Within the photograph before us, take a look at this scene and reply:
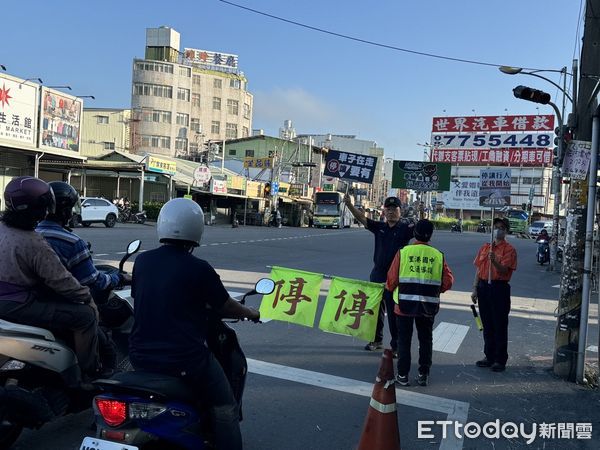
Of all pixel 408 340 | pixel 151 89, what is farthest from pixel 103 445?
pixel 151 89

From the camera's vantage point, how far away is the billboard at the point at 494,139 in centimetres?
3634

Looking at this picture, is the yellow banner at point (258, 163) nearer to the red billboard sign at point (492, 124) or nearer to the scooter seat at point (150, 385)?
the red billboard sign at point (492, 124)

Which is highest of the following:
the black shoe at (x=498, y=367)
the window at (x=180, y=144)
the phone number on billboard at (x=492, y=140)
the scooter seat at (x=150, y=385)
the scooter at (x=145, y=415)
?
the window at (x=180, y=144)

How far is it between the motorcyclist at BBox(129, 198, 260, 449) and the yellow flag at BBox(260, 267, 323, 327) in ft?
12.6

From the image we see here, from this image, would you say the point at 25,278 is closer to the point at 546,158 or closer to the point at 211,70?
the point at 546,158

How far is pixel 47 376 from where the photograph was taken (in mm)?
3492

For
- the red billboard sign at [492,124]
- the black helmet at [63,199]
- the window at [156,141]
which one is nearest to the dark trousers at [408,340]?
the black helmet at [63,199]

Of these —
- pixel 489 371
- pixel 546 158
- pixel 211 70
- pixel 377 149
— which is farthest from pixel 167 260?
pixel 377 149

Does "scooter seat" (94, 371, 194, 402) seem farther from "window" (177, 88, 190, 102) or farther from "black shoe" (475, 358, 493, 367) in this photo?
"window" (177, 88, 190, 102)

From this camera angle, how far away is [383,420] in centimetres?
351

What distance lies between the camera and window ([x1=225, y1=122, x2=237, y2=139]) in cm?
7906

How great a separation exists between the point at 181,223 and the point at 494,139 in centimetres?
3778

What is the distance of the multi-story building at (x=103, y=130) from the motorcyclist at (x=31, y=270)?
202ft

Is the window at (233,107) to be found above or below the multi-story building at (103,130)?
above
